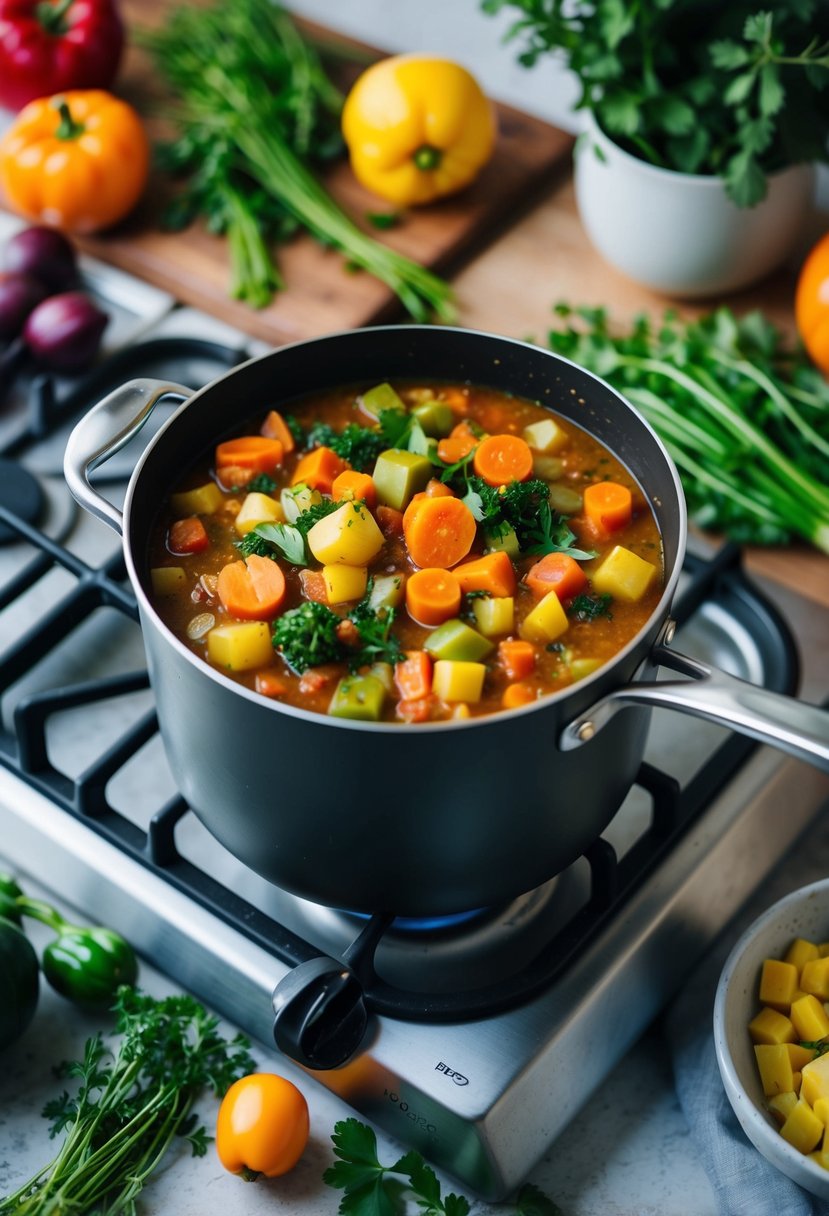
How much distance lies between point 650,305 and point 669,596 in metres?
1.23

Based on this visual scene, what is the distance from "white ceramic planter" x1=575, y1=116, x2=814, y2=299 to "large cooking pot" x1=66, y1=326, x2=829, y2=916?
0.75 meters

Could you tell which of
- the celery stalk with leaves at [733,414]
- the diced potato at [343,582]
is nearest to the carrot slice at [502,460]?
the diced potato at [343,582]

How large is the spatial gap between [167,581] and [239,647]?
155 millimetres

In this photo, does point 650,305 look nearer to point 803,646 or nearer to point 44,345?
point 803,646

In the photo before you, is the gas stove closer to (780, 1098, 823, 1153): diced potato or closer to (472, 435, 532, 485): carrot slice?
(780, 1098, 823, 1153): diced potato

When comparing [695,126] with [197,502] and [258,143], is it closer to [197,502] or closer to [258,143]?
[258,143]

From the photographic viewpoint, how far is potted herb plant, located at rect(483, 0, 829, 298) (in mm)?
2039

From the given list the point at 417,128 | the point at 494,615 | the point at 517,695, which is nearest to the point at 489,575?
the point at 494,615

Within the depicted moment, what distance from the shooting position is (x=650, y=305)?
236 cm

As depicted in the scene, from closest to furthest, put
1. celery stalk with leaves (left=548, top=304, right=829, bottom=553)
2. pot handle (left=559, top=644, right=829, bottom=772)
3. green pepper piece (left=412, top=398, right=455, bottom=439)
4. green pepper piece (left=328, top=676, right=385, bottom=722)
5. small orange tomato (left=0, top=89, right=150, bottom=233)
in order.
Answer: pot handle (left=559, top=644, right=829, bottom=772), green pepper piece (left=328, top=676, right=385, bottom=722), green pepper piece (left=412, top=398, right=455, bottom=439), celery stalk with leaves (left=548, top=304, right=829, bottom=553), small orange tomato (left=0, top=89, right=150, bottom=233)

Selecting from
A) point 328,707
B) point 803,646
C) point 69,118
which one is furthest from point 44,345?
point 803,646

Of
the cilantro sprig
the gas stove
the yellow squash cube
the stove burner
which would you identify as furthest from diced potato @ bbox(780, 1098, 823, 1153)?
the stove burner

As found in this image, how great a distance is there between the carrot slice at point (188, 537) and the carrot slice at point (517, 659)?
14.8 inches

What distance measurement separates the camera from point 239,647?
140cm
